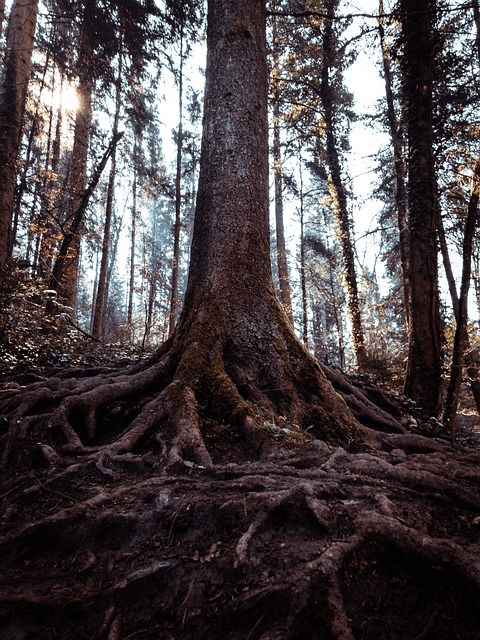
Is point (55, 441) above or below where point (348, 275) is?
below

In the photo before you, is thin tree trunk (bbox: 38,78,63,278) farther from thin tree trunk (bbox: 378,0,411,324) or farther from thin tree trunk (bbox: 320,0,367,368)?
thin tree trunk (bbox: 378,0,411,324)

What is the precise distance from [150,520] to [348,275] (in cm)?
1066

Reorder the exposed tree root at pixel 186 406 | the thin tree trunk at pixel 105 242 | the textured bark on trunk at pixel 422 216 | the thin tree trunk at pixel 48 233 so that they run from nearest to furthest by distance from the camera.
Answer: the exposed tree root at pixel 186 406 → the textured bark on trunk at pixel 422 216 → the thin tree trunk at pixel 48 233 → the thin tree trunk at pixel 105 242

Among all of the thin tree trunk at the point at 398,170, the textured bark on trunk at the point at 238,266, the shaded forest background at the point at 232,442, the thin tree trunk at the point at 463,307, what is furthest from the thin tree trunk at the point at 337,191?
the textured bark on trunk at the point at 238,266

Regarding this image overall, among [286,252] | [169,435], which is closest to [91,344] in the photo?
[169,435]

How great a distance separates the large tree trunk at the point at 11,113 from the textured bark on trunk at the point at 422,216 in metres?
7.15

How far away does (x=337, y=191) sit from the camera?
38.4 feet

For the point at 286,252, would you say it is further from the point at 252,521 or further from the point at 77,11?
the point at 252,521

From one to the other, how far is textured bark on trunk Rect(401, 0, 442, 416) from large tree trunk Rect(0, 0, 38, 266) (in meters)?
7.15

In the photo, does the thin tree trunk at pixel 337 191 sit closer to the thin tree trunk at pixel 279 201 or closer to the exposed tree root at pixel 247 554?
the thin tree trunk at pixel 279 201

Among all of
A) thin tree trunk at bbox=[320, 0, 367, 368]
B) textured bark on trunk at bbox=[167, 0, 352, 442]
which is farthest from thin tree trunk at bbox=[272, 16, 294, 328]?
textured bark on trunk at bbox=[167, 0, 352, 442]

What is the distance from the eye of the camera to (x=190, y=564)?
1566mm

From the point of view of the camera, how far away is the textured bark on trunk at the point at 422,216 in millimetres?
5789

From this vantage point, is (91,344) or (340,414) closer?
(340,414)
